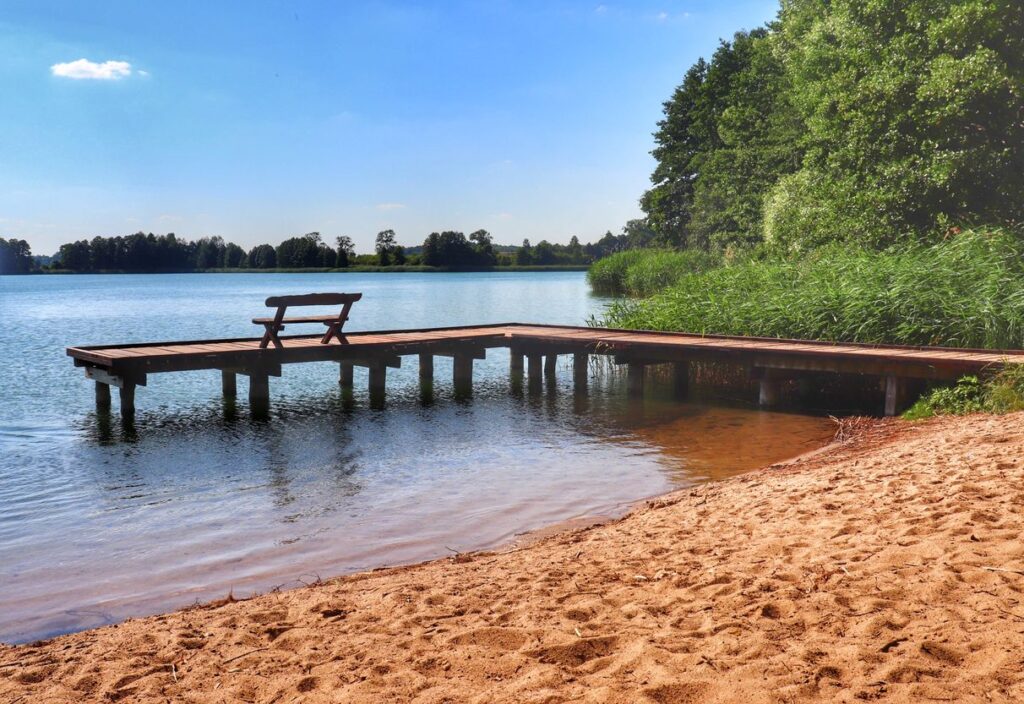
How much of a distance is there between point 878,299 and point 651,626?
11980mm

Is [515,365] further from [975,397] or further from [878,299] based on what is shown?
[975,397]

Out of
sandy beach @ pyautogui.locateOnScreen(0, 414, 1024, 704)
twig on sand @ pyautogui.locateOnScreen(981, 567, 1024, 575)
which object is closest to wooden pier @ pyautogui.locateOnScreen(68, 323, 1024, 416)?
sandy beach @ pyautogui.locateOnScreen(0, 414, 1024, 704)

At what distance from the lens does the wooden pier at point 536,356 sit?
498 inches

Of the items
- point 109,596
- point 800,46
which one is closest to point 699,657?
point 109,596

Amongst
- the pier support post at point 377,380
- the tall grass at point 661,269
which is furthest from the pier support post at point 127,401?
the tall grass at point 661,269

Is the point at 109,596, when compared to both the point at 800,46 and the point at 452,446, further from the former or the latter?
the point at 800,46

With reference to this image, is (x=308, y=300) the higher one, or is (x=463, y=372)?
(x=308, y=300)

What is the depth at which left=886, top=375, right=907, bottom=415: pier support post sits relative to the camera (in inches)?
496

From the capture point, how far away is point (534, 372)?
60.4 ft

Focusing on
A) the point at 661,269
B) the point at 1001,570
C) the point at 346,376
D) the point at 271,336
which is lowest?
the point at 346,376

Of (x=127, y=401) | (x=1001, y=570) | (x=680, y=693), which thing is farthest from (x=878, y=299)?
(x=680, y=693)

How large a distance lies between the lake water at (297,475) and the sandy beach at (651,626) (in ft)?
3.91

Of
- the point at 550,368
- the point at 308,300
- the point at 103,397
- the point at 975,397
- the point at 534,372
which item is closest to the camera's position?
the point at 975,397

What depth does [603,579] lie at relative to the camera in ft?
17.2
